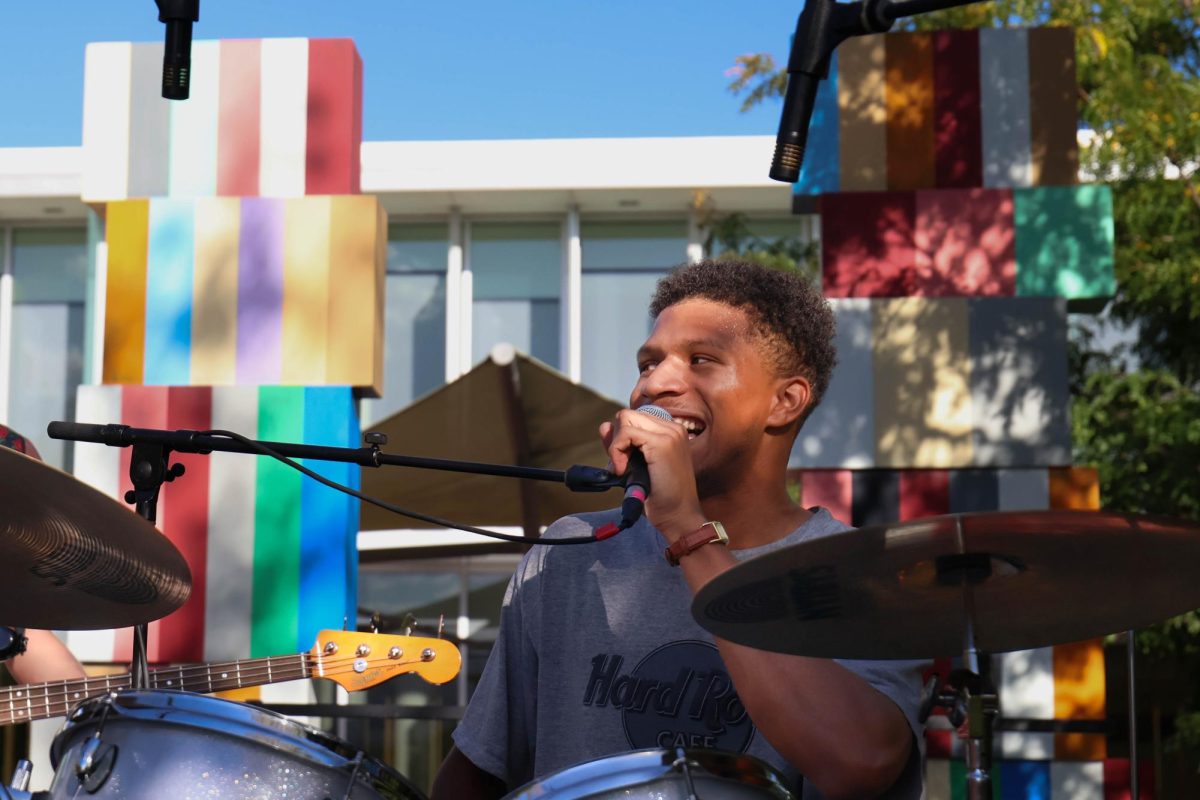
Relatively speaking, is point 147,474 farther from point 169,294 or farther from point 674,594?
point 169,294

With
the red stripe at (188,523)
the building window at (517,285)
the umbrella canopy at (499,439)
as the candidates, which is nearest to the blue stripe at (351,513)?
the red stripe at (188,523)

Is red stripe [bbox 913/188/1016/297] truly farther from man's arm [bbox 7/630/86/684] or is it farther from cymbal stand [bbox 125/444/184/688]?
cymbal stand [bbox 125/444/184/688]

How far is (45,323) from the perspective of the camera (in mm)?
Result: 12148

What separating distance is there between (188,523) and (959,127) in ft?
10.4

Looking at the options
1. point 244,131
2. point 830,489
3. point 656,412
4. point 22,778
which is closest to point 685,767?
point 656,412

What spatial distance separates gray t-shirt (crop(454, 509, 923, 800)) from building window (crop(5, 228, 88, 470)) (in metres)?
10.3

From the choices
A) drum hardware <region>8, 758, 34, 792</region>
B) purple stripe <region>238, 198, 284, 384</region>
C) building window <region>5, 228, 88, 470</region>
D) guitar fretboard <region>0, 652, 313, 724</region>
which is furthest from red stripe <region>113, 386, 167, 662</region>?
building window <region>5, 228, 88, 470</region>

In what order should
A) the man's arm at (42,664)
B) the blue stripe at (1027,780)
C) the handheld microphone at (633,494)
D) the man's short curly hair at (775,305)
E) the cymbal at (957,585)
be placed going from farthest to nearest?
the blue stripe at (1027,780)
the man's arm at (42,664)
the man's short curly hair at (775,305)
the handheld microphone at (633,494)
the cymbal at (957,585)

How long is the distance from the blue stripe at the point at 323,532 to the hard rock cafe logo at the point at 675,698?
2.61 m

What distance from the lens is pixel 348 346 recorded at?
16.9ft

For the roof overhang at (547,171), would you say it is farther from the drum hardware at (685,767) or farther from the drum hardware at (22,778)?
the drum hardware at (685,767)

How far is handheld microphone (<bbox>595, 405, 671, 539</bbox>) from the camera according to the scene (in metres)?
2.10

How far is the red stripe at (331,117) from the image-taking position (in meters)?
5.28

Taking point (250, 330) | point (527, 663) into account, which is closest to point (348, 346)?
point (250, 330)
